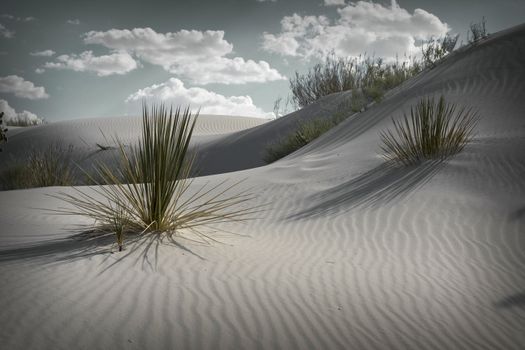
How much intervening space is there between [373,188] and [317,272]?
233 centimetres

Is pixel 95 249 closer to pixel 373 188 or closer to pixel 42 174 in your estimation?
pixel 373 188

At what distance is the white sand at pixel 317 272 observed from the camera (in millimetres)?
2178

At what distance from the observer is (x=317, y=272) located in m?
3.10

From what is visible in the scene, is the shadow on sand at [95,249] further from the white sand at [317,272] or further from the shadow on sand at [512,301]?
the shadow on sand at [512,301]

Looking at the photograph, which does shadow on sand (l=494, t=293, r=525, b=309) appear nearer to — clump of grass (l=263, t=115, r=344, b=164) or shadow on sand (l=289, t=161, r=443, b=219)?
shadow on sand (l=289, t=161, r=443, b=219)

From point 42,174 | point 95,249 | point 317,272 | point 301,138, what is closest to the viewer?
point 317,272

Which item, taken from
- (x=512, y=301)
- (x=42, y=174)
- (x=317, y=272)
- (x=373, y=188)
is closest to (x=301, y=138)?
(x=373, y=188)

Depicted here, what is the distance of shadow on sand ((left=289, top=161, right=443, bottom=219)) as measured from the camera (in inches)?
189

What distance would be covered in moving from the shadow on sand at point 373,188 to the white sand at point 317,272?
0.09 feet

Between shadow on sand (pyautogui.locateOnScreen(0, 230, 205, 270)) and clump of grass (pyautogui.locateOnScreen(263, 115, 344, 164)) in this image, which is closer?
shadow on sand (pyautogui.locateOnScreen(0, 230, 205, 270))

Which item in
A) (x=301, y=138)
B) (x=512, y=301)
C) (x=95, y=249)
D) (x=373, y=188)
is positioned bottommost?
(x=512, y=301)

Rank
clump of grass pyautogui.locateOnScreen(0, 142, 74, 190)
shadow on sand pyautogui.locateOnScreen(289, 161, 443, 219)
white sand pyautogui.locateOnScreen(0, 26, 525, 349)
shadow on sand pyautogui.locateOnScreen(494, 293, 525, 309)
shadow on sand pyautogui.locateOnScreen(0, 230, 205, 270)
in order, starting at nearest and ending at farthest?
white sand pyautogui.locateOnScreen(0, 26, 525, 349) → shadow on sand pyautogui.locateOnScreen(494, 293, 525, 309) → shadow on sand pyautogui.locateOnScreen(0, 230, 205, 270) → shadow on sand pyautogui.locateOnScreen(289, 161, 443, 219) → clump of grass pyautogui.locateOnScreen(0, 142, 74, 190)

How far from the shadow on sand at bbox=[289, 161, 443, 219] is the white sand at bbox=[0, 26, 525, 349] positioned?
0.09ft

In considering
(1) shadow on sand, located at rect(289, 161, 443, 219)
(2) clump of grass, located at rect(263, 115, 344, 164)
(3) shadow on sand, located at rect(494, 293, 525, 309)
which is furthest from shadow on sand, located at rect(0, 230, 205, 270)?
(2) clump of grass, located at rect(263, 115, 344, 164)
